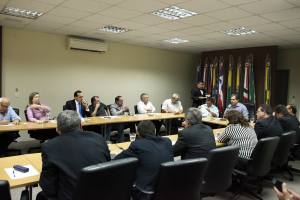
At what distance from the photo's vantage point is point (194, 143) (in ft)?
8.82

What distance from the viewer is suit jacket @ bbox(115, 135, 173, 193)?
2137 millimetres

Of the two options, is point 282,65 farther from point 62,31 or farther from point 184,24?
point 62,31

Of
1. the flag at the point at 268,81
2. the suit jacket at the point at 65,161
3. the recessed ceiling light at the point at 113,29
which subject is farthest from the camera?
the flag at the point at 268,81

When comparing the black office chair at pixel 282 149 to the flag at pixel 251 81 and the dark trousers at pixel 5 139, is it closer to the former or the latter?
the dark trousers at pixel 5 139

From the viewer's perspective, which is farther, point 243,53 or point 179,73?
point 179,73

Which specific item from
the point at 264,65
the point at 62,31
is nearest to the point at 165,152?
the point at 62,31

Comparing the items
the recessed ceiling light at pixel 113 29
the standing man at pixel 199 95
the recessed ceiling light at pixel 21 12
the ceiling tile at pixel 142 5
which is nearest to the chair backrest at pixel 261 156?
the ceiling tile at pixel 142 5

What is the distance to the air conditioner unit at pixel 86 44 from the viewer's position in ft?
22.3

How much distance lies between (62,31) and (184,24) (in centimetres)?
298

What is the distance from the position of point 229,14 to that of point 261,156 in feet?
8.02

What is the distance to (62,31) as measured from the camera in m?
6.39

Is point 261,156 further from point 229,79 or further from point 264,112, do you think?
point 229,79

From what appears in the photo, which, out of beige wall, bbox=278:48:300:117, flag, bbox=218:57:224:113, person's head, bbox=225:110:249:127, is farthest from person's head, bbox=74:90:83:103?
beige wall, bbox=278:48:300:117

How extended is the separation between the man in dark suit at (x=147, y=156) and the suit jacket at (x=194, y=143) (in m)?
0.49
